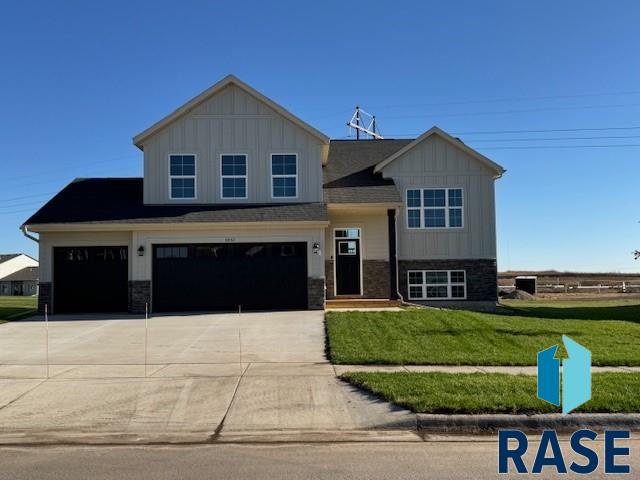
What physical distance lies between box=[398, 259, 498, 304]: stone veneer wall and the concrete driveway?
26.0 feet

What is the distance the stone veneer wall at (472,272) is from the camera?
74.1ft

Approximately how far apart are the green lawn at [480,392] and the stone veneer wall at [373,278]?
11.8 m

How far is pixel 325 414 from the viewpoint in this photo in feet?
25.5

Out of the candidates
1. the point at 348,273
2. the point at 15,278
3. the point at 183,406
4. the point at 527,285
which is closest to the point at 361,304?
the point at 348,273

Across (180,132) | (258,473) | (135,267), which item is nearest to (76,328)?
(135,267)

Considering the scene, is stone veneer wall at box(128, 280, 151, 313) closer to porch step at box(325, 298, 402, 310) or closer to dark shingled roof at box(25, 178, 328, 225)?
dark shingled roof at box(25, 178, 328, 225)

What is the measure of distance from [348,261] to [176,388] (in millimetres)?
13002

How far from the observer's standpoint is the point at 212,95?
20828 millimetres

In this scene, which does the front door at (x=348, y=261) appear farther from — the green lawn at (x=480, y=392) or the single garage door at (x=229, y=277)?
the green lawn at (x=480, y=392)

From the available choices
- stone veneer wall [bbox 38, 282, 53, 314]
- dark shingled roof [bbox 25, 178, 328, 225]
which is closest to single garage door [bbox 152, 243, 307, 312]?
dark shingled roof [bbox 25, 178, 328, 225]

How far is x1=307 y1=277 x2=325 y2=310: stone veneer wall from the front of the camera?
765 inches

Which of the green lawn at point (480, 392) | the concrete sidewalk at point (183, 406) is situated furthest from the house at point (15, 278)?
the green lawn at point (480, 392)

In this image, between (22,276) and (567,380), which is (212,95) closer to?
(567,380)

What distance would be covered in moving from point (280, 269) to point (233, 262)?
64.3 inches
